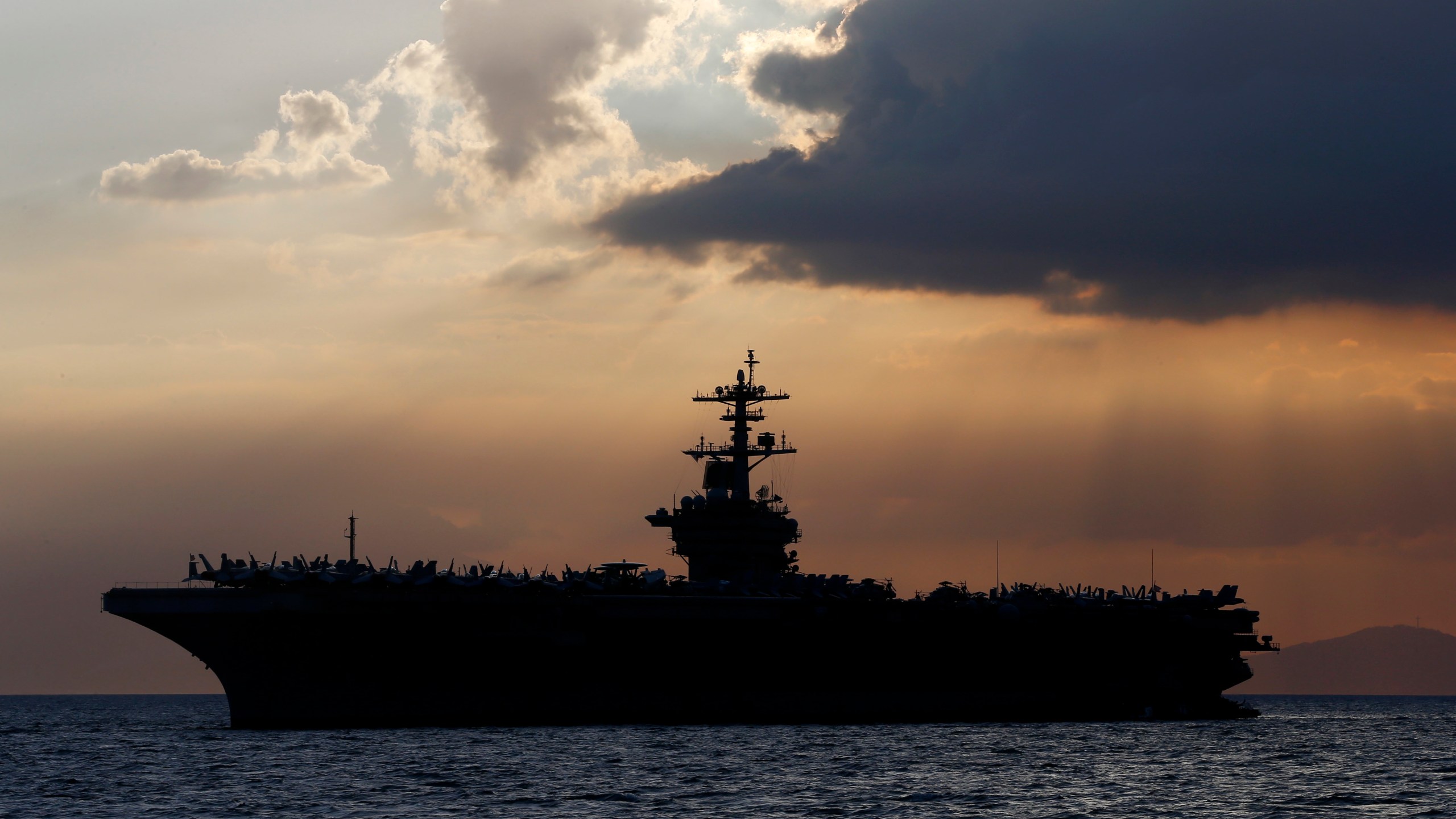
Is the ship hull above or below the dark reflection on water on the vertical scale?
above

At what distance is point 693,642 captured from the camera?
42.8m

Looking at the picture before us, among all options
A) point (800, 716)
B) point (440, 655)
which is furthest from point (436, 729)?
point (800, 716)

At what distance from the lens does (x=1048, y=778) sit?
3262 cm

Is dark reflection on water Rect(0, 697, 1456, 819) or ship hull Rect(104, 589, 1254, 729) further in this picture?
ship hull Rect(104, 589, 1254, 729)

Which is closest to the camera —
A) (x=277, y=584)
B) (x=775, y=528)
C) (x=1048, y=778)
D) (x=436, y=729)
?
(x=1048, y=778)

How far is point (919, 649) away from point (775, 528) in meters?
6.63

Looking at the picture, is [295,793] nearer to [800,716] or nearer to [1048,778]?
[1048,778]

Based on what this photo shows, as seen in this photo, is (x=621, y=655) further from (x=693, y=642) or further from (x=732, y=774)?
(x=732, y=774)

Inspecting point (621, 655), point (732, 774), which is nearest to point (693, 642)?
point (621, 655)

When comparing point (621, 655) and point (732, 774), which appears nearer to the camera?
point (732, 774)

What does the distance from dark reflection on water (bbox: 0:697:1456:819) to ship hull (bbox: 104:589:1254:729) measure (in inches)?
35.0

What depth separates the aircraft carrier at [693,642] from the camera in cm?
3994

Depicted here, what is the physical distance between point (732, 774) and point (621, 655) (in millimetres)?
11204

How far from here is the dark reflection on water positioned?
1099 inches
